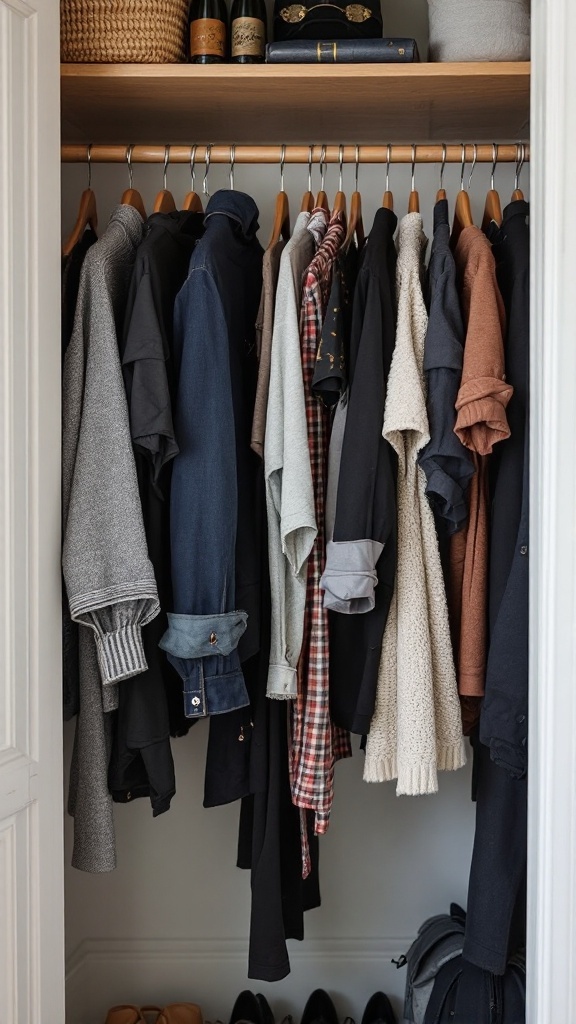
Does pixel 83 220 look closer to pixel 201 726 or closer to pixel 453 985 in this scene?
pixel 201 726

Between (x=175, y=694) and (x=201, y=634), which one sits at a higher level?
(x=201, y=634)

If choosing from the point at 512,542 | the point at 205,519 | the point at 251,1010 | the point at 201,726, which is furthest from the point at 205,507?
the point at 251,1010

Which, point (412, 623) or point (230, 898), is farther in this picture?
point (230, 898)

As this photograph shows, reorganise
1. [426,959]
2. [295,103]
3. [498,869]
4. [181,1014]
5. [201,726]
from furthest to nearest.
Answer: [201,726] < [181,1014] < [426,959] < [295,103] < [498,869]

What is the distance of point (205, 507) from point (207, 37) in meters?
0.96

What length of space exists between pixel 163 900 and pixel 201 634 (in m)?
1.07

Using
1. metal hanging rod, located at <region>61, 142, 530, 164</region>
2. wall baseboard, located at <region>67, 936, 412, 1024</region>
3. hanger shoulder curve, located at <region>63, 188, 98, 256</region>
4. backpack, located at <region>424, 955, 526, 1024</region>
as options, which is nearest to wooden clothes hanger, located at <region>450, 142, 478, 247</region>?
metal hanging rod, located at <region>61, 142, 530, 164</region>

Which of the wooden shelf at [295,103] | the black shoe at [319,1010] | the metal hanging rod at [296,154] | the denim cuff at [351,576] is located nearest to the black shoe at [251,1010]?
the black shoe at [319,1010]

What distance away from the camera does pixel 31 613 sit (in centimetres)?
134

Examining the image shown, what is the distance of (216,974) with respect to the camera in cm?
212

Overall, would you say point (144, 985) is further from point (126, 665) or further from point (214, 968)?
point (126, 665)

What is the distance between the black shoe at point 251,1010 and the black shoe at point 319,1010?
0.08m

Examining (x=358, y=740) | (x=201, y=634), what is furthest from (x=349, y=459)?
(x=358, y=740)

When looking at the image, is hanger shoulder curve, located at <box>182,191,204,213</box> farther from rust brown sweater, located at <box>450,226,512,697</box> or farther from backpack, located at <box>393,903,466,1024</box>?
backpack, located at <box>393,903,466,1024</box>
